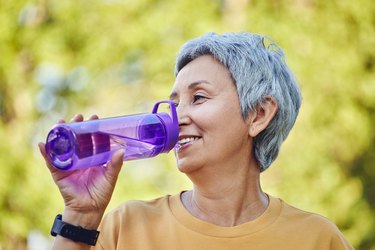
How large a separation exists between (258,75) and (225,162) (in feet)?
0.99

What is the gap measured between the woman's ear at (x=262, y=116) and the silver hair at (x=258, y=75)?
1 cm

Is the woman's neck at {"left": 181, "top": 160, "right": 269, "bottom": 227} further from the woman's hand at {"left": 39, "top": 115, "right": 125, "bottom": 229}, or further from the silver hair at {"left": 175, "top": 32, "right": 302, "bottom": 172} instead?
the woman's hand at {"left": 39, "top": 115, "right": 125, "bottom": 229}

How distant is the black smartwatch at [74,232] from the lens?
215 centimetres

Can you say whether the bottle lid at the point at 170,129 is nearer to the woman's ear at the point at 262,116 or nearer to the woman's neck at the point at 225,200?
the woman's neck at the point at 225,200

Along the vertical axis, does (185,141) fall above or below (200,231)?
above

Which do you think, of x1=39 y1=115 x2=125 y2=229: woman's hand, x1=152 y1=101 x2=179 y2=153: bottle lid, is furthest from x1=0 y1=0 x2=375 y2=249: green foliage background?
x1=39 y1=115 x2=125 y2=229: woman's hand

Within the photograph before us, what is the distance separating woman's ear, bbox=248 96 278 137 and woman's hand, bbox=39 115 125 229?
545 millimetres

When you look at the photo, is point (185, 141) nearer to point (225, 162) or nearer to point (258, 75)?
point (225, 162)

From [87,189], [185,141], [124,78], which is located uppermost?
[124,78]

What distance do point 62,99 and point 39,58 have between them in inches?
15.3

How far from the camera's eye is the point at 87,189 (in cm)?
221

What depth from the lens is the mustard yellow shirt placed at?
7.89 feet

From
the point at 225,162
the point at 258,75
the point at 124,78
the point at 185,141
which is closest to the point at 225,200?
the point at 225,162

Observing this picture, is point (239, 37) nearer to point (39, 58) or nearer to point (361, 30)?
point (39, 58)
